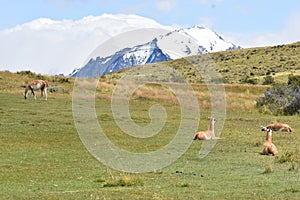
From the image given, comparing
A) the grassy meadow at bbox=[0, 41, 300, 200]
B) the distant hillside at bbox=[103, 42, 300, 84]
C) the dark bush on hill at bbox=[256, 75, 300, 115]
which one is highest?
the distant hillside at bbox=[103, 42, 300, 84]

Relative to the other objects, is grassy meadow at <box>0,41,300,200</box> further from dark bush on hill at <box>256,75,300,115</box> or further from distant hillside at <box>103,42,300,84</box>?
distant hillside at <box>103,42,300,84</box>

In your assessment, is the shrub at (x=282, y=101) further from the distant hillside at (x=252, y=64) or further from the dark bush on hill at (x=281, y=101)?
the distant hillside at (x=252, y=64)

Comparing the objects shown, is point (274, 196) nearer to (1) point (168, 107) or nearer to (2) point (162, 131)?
(2) point (162, 131)

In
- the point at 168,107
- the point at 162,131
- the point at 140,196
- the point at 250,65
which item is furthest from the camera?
the point at 250,65

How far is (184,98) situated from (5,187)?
39851mm

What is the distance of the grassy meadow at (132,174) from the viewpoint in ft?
46.8

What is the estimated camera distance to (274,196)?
44.2 ft

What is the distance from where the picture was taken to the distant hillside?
96.7m

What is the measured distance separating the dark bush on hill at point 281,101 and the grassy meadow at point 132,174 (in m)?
5.26

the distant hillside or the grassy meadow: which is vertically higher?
the distant hillside

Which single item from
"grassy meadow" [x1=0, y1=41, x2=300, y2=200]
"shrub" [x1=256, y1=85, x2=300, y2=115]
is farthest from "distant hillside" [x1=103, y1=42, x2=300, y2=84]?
"grassy meadow" [x1=0, y1=41, x2=300, y2=200]

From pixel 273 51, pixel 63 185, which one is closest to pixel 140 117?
pixel 63 185

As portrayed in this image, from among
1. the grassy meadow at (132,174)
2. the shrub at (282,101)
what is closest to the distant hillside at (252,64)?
the shrub at (282,101)

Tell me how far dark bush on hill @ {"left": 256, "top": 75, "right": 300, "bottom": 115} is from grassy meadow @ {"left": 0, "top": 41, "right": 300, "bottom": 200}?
5256mm
